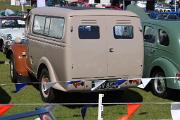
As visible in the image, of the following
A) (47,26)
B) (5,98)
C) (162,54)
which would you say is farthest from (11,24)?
(162,54)

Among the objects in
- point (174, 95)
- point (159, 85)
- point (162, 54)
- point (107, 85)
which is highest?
point (162, 54)

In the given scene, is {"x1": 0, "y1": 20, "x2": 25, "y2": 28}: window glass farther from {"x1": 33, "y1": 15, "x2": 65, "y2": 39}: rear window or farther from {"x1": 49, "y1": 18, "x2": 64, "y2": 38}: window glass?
{"x1": 49, "y1": 18, "x2": 64, "y2": 38}: window glass

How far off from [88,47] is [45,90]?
1650 millimetres

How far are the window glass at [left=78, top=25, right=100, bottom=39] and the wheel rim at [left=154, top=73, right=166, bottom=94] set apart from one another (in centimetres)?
239

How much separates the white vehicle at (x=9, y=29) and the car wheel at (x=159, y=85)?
827 centimetres

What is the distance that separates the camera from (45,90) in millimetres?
9469

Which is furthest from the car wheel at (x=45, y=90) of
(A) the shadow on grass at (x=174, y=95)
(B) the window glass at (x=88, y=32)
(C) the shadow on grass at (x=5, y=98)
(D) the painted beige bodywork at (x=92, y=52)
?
(A) the shadow on grass at (x=174, y=95)

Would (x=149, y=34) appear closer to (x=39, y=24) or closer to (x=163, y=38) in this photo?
(x=163, y=38)

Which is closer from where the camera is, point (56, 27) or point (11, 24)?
point (56, 27)

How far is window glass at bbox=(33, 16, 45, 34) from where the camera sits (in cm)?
973

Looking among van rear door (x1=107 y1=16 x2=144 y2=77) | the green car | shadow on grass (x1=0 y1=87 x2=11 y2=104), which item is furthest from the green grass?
van rear door (x1=107 y1=16 x2=144 y2=77)

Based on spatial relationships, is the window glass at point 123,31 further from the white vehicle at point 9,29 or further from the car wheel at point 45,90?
the white vehicle at point 9,29

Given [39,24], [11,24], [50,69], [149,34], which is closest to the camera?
[50,69]

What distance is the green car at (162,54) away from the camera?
32.1ft
